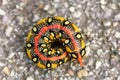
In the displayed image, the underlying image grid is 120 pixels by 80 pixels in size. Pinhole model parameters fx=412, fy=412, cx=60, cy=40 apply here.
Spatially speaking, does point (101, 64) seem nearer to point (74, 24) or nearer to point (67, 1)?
point (74, 24)

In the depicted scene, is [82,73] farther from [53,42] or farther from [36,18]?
[36,18]

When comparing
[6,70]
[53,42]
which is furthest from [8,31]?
[53,42]

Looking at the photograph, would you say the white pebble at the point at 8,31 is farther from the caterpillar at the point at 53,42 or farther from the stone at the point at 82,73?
the stone at the point at 82,73

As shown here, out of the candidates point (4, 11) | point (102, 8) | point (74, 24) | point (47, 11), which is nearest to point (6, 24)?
point (4, 11)

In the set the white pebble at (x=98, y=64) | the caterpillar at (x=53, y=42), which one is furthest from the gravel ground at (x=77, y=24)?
the caterpillar at (x=53, y=42)

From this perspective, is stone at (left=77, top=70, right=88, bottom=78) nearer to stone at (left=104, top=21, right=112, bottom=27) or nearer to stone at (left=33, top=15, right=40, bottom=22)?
stone at (left=104, top=21, right=112, bottom=27)

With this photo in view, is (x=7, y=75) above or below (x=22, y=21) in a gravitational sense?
below

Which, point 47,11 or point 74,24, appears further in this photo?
point 47,11
